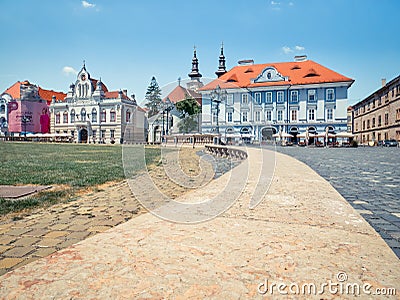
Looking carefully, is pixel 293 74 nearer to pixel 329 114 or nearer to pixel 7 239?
pixel 329 114

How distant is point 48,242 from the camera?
3.02 metres

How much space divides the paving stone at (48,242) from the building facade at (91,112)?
172 ft

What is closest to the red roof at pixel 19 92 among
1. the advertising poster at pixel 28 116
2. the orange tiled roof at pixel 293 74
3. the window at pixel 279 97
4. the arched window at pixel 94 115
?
the advertising poster at pixel 28 116

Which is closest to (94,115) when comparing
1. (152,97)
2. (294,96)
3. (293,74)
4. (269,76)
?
(269,76)

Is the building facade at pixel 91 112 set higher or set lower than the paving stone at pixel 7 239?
higher

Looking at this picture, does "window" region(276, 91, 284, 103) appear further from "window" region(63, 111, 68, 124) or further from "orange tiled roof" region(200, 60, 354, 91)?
"window" region(63, 111, 68, 124)

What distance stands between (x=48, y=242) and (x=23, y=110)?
6658 centimetres

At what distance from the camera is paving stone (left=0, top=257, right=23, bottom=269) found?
2.46m

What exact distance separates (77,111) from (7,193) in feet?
186

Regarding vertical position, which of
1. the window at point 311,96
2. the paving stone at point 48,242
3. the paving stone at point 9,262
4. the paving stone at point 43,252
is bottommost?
the paving stone at point 9,262

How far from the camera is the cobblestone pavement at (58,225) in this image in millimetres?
2766

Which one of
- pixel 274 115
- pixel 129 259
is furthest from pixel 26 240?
pixel 274 115

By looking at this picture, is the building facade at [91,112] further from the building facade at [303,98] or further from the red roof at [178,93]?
the red roof at [178,93]

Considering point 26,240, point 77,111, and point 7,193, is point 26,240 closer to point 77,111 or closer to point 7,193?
point 7,193
